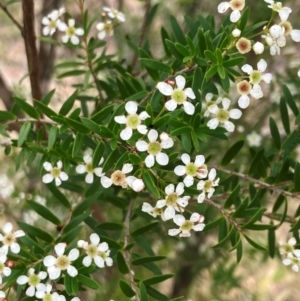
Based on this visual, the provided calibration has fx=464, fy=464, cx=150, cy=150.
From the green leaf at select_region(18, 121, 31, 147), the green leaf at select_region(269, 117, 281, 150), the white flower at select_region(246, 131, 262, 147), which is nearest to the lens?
the green leaf at select_region(18, 121, 31, 147)

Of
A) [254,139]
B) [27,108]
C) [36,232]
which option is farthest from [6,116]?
[254,139]

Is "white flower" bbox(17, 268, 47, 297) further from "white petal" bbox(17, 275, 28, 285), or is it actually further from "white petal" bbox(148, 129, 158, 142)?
"white petal" bbox(148, 129, 158, 142)

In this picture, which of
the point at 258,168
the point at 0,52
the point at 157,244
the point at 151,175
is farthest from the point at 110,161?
the point at 0,52

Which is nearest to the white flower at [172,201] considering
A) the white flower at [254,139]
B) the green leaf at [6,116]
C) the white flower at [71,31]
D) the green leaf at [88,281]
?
the green leaf at [88,281]

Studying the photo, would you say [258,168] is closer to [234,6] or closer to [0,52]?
[234,6]

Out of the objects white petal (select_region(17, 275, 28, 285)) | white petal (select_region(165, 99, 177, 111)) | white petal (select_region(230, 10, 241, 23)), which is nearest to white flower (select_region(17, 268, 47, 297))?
white petal (select_region(17, 275, 28, 285))

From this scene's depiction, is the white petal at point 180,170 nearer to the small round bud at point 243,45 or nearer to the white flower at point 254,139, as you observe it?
the small round bud at point 243,45
